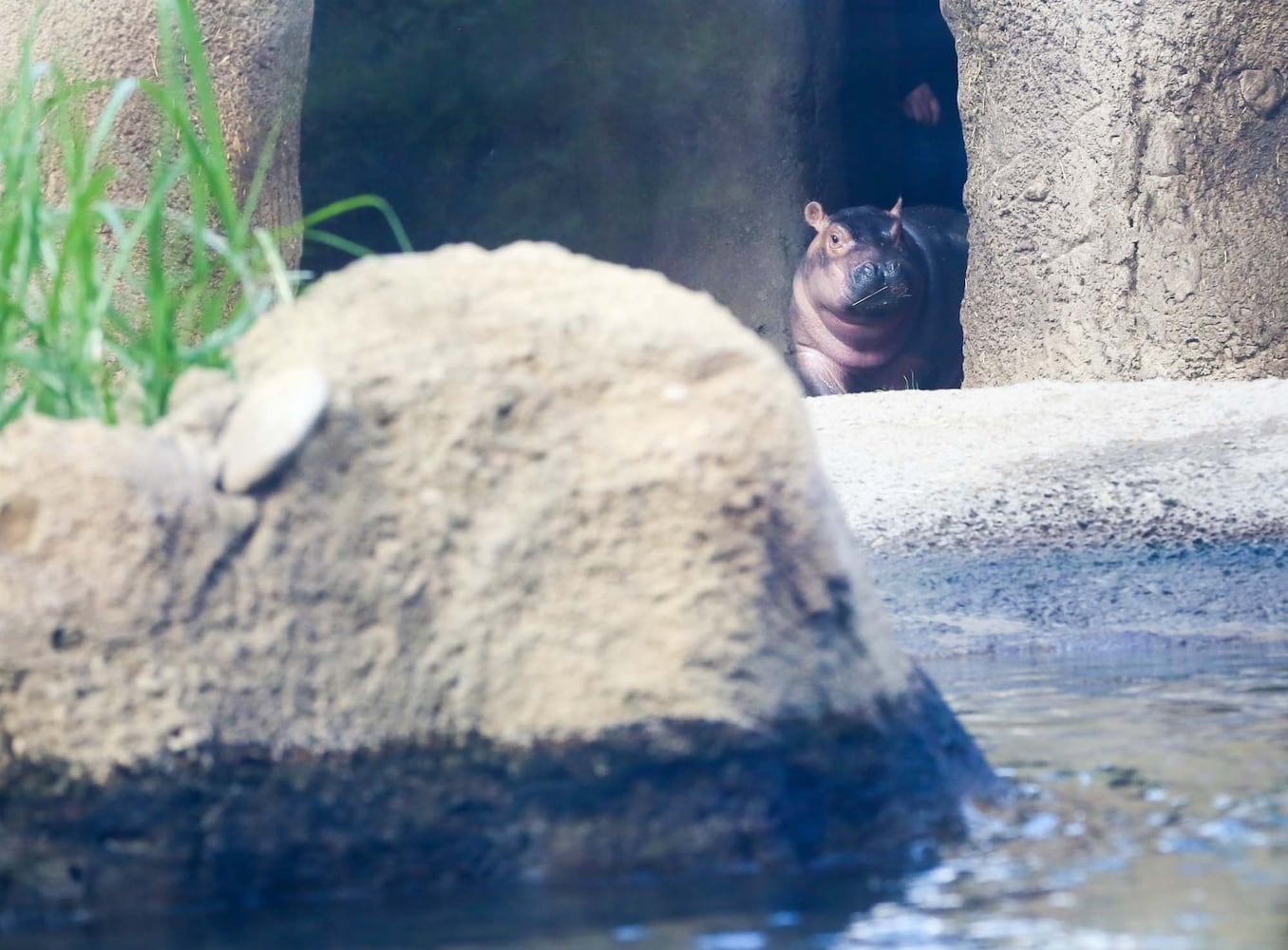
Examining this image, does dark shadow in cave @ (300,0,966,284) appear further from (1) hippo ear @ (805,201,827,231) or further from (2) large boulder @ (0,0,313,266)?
(2) large boulder @ (0,0,313,266)

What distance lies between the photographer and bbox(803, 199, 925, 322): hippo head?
8.67m

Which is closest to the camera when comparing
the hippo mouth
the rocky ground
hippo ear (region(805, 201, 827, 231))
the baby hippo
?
the rocky ground

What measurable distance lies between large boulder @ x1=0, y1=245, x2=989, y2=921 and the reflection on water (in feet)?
0.29

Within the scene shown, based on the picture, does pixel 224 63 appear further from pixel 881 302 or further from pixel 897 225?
pixel 897 225

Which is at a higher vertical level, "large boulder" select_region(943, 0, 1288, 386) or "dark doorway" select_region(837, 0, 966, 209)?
"dark doorway" select_region(837, 0, 966, 209)

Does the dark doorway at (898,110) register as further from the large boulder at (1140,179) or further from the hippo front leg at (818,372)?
the large boulder at (1140,179)

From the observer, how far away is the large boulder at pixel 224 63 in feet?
18.2

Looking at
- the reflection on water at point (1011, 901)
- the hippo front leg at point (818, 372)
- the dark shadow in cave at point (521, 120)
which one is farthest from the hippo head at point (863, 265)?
the reflection on water at point (1011, 901)

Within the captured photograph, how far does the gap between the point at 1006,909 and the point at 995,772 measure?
2.00ft

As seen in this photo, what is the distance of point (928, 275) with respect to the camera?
9.06 metres

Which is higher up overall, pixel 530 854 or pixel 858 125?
pixel 858 125

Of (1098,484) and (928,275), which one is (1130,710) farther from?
(928,275)

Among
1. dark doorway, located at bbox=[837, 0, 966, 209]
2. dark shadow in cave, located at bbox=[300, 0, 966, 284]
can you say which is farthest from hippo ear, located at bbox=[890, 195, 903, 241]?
dark doorway, located at bbox=[837, 0, 966, 209]

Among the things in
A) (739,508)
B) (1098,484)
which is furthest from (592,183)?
(739,508)
